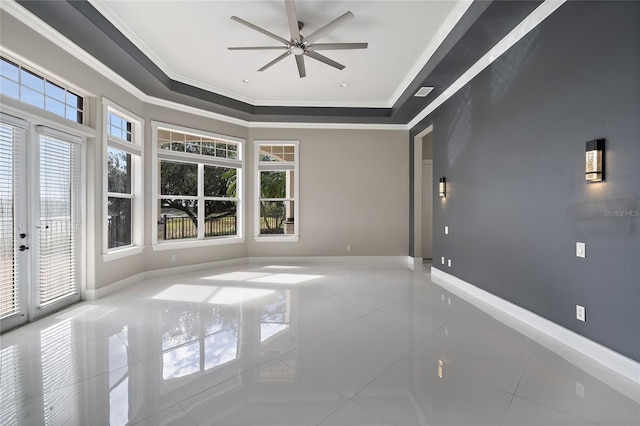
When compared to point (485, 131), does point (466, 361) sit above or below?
below

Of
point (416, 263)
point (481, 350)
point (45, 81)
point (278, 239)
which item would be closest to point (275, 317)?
point (481, 350)

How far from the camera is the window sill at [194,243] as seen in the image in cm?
555

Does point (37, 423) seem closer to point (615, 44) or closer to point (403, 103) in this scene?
point (615, 44)

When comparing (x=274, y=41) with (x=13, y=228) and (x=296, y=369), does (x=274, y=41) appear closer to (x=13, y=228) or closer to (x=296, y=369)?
(x=13, y=228)

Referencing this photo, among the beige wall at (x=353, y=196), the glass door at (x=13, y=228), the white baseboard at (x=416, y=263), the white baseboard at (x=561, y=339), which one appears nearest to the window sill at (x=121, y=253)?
the glass door at (x=13, y=228)

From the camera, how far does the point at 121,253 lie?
4695 millimetres

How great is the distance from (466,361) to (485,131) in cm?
289

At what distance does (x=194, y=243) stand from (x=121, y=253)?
4.56 feet

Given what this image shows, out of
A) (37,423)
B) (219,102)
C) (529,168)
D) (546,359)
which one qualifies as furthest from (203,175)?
(546,359)

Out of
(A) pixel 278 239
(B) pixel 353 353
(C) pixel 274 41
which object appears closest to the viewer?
(B) pixel 353 353

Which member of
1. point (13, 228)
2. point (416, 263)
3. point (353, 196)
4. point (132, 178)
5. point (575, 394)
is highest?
point (132, 178)

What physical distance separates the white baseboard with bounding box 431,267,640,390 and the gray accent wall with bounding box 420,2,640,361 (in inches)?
2.5

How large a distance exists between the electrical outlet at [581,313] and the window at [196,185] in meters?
5.58

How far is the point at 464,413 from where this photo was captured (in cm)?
188
